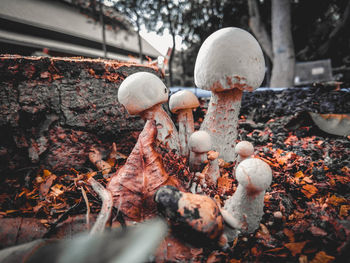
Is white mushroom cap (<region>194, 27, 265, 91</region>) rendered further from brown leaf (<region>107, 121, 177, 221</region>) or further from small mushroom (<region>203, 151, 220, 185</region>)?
brown leaf (<region>107, 121, 177, 221</region>)

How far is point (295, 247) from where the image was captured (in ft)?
3.04

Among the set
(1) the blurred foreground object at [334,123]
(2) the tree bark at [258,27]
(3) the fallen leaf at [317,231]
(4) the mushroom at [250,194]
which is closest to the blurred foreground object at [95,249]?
(4) the mushroom at [250,194]

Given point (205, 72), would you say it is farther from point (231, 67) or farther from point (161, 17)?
point (161, 17)

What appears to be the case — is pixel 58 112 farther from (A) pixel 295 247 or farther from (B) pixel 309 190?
(B) pixel 309 190

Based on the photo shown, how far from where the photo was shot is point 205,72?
1.36 meters

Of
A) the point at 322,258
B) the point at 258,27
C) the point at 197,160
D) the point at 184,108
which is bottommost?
the point at 322,258

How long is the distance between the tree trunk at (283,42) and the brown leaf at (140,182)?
6.67m

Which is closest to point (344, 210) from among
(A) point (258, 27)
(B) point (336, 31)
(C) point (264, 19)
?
(A) point (258, 27)

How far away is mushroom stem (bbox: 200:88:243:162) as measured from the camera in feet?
5.27

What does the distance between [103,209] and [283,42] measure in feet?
24.4

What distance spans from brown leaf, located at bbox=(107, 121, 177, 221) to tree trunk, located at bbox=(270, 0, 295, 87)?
667 centimetres

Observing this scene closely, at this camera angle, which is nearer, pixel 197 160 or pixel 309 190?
pixel 309 190

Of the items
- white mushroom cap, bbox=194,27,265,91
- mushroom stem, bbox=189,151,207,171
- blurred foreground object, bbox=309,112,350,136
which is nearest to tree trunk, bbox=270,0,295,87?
blurred foreground object, bbox=309,112,350,136

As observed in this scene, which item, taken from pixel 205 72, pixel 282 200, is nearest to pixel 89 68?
pixel 205 72
